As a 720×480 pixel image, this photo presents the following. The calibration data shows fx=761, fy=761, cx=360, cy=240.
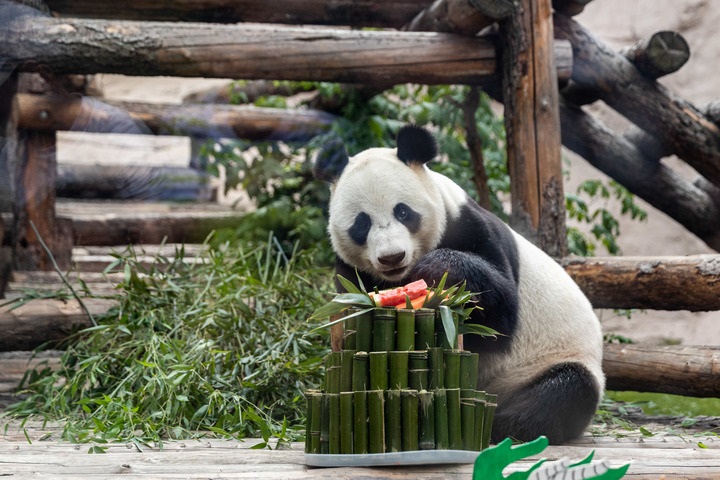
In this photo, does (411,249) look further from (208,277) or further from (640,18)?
(640,18)

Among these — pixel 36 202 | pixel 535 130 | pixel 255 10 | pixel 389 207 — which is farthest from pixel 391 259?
pixel 36 202

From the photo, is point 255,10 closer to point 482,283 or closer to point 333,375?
point 482,283

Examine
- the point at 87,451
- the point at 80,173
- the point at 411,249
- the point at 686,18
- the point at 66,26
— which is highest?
the point at 686,18

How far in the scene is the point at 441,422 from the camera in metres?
2.45

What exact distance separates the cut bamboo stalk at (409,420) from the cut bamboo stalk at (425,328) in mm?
186

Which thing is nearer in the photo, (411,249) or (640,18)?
(411,249)

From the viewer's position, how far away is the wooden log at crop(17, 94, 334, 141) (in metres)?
6.19

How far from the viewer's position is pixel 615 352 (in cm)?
463

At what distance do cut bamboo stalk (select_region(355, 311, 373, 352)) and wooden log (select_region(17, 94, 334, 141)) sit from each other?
451cm

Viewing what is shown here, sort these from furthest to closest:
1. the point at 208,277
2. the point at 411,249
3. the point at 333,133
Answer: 1. the point at 333,133
2. the point at 208,277
3. the point at 411,249

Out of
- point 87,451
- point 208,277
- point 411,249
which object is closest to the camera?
point 87,451

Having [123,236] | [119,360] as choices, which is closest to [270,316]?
[119,360]

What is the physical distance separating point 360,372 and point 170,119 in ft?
16.5

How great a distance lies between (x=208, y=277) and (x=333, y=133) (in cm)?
264
